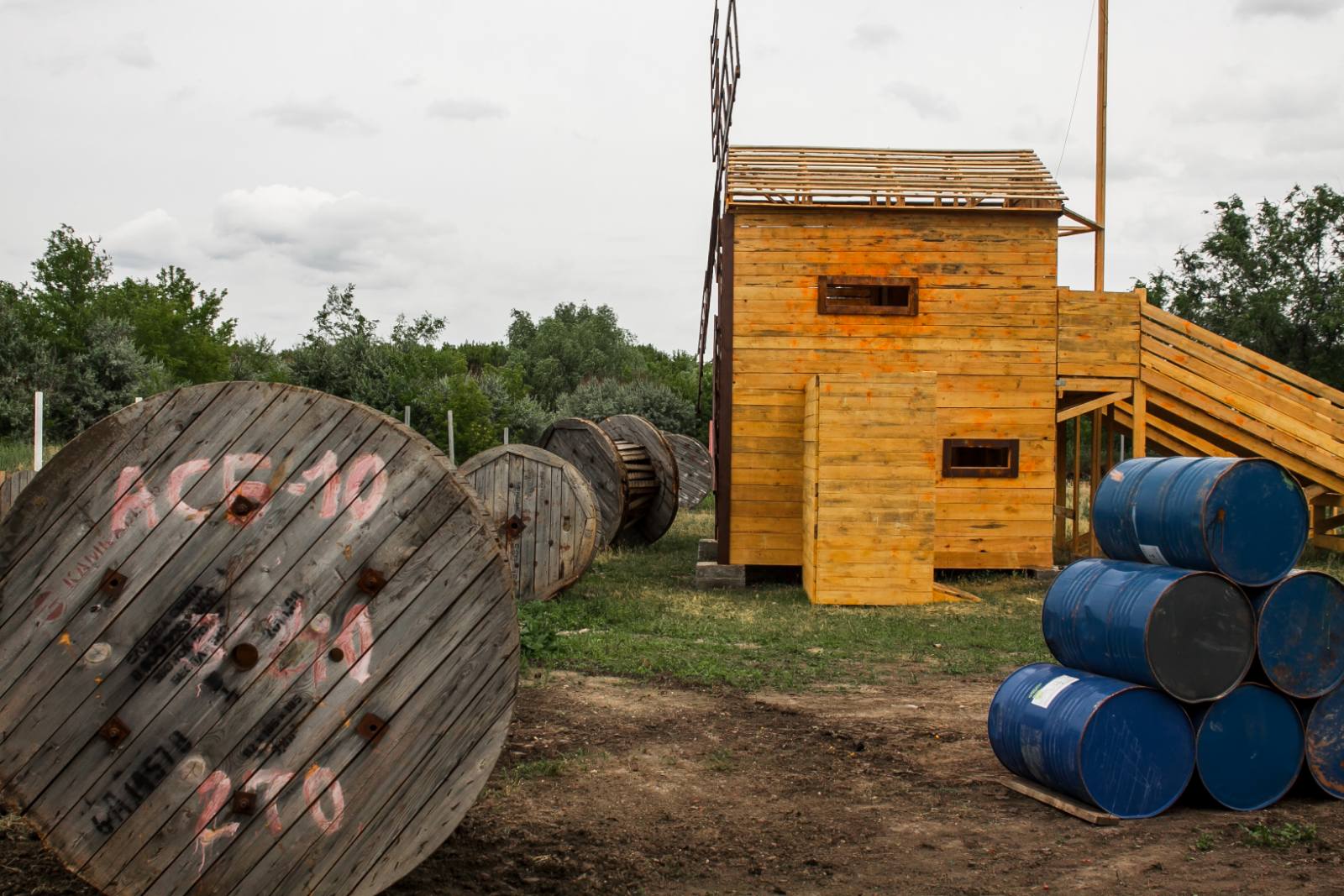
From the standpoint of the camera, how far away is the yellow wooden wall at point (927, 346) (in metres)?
14.6

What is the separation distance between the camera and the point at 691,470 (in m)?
27.0

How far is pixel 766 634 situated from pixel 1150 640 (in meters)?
5.35

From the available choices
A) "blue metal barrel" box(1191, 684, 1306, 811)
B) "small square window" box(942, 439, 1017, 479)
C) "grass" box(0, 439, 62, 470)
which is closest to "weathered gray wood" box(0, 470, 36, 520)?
"grass" box(0, 439, 62, 470)

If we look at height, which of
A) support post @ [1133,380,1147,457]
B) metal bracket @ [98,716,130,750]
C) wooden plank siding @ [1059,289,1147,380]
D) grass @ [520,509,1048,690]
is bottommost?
grass @ [520,509,1048,690]

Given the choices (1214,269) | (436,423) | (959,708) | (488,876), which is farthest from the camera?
(1214,269)

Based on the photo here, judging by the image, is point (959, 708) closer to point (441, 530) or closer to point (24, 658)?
point (441, 530)

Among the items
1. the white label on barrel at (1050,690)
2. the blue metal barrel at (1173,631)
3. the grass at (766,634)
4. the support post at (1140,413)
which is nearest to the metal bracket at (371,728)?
the white label on barrel at (1050,690)

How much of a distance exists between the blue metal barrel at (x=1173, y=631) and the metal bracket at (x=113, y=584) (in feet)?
14.5

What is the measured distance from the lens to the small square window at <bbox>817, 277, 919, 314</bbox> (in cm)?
1460

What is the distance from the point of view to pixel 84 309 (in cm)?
3750

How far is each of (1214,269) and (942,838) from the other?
32494 millimetres

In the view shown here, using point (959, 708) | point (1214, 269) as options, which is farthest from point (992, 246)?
point (1214, 269)

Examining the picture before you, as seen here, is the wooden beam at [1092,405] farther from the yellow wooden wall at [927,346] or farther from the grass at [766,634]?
the grass at [766,634]

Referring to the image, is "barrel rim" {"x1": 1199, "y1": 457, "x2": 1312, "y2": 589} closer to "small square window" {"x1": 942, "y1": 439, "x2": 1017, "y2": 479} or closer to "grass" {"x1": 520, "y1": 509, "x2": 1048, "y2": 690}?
"grass" {"x1": 520, "y1": 509, "x2": 1048, "y2": 690}
